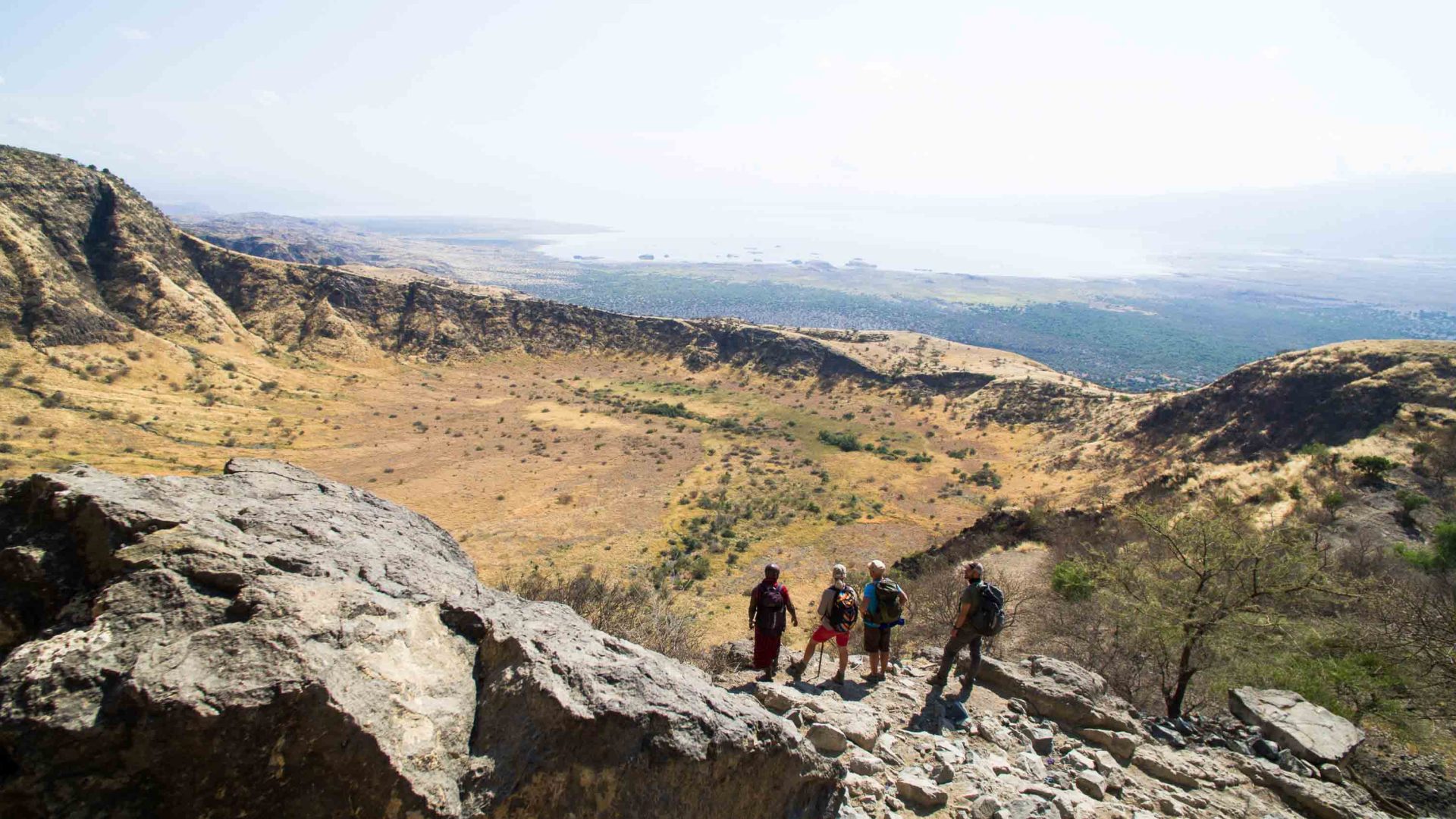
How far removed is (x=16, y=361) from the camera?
3497 centimetres

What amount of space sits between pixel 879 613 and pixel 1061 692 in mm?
2403

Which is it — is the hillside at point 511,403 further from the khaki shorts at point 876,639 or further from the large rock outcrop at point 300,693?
the large rock outcrop at point 300,693

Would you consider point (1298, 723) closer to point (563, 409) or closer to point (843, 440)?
point (843, 440)

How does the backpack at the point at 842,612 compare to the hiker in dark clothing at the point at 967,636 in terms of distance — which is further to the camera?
the hiker in dark clothing at the point at 967,636

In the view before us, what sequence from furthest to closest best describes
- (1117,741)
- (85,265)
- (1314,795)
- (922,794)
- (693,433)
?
(693,433)
(85,265)
(1117,741)
(1314,795)
(922,794)

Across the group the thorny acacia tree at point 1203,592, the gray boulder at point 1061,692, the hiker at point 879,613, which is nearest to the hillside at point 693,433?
the thorny acacia tree at point 1203,592

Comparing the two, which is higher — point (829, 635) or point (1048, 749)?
point (829, 635)

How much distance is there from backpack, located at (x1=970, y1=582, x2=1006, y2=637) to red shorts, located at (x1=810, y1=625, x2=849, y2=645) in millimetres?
1633

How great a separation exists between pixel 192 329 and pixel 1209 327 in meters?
228

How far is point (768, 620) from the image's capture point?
286 inches

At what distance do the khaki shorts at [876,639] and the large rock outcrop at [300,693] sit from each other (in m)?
3.43

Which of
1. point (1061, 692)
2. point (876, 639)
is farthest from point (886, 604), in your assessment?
point (1061, 692)

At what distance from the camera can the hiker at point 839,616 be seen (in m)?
7.28

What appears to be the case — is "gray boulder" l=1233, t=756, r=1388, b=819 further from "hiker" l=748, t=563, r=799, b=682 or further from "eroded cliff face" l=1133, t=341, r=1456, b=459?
"eroded cliff face" l=1133, t=341, r=1456, b=459
